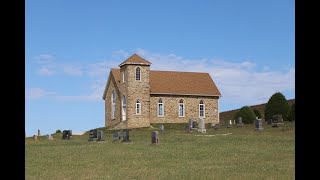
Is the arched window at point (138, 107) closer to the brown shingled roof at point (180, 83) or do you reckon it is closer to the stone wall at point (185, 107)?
the stone wall at point (185, 107)

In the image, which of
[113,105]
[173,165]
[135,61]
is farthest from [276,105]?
[173,165]

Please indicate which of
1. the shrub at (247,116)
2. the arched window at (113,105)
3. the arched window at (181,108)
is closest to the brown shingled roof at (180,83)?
the arched window at (181,108)

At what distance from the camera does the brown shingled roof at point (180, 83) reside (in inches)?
2247

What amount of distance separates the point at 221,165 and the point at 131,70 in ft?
131

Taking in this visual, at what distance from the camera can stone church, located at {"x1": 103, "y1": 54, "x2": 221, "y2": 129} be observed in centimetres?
5500

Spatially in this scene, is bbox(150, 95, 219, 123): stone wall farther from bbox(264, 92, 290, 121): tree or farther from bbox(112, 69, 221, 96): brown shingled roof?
bbox(264, 92, 290, 121): tree

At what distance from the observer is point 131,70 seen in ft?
179

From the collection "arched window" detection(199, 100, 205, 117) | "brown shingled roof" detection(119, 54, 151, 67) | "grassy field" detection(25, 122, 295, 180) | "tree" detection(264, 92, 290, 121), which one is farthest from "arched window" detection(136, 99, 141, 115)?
"grassy field" detection(25, 122, 295, 180)

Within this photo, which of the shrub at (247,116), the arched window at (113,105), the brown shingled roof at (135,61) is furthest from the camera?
the arched window at (113,105)

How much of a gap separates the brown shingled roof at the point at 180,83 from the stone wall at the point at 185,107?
0.68 m

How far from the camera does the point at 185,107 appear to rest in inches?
2263

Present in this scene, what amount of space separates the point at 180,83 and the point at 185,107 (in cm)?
332
